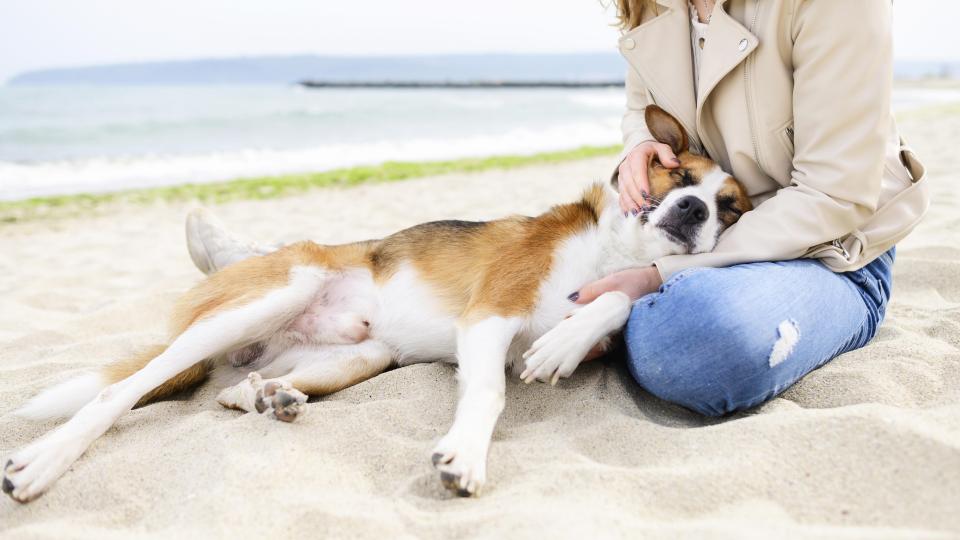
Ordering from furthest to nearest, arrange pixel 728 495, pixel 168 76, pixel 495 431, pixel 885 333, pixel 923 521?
pixel 168 76, pixel 885 333, pixel 495 431, pixel 728 495, pixel 923 521

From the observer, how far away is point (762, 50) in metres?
2.63

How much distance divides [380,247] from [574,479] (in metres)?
1.74

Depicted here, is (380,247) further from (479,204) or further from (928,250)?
(479,204)

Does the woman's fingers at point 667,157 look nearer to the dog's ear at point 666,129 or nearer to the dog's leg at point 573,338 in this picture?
the dog's ear at point 666,129

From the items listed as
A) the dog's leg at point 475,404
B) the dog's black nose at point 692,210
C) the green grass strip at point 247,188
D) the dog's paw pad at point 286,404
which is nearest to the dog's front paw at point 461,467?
the dog's leg at point 475,404

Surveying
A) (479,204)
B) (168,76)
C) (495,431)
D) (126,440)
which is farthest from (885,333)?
(168,76)

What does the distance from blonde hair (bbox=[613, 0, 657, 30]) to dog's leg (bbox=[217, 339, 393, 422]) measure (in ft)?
5.75

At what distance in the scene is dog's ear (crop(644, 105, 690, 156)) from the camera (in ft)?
9.72

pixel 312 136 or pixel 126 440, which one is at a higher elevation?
pixel 126 440

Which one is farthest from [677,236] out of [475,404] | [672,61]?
[475,404]

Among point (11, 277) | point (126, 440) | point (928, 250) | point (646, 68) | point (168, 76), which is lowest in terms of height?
point (168, 76)

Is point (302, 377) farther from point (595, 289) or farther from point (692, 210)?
point (692, 210)

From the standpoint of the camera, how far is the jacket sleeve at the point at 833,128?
7.99 feet

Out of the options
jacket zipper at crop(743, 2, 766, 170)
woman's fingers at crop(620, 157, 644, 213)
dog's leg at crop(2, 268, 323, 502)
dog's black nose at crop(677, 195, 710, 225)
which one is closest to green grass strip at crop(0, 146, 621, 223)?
dog's leg at crop(2, 268, 323, 502)
